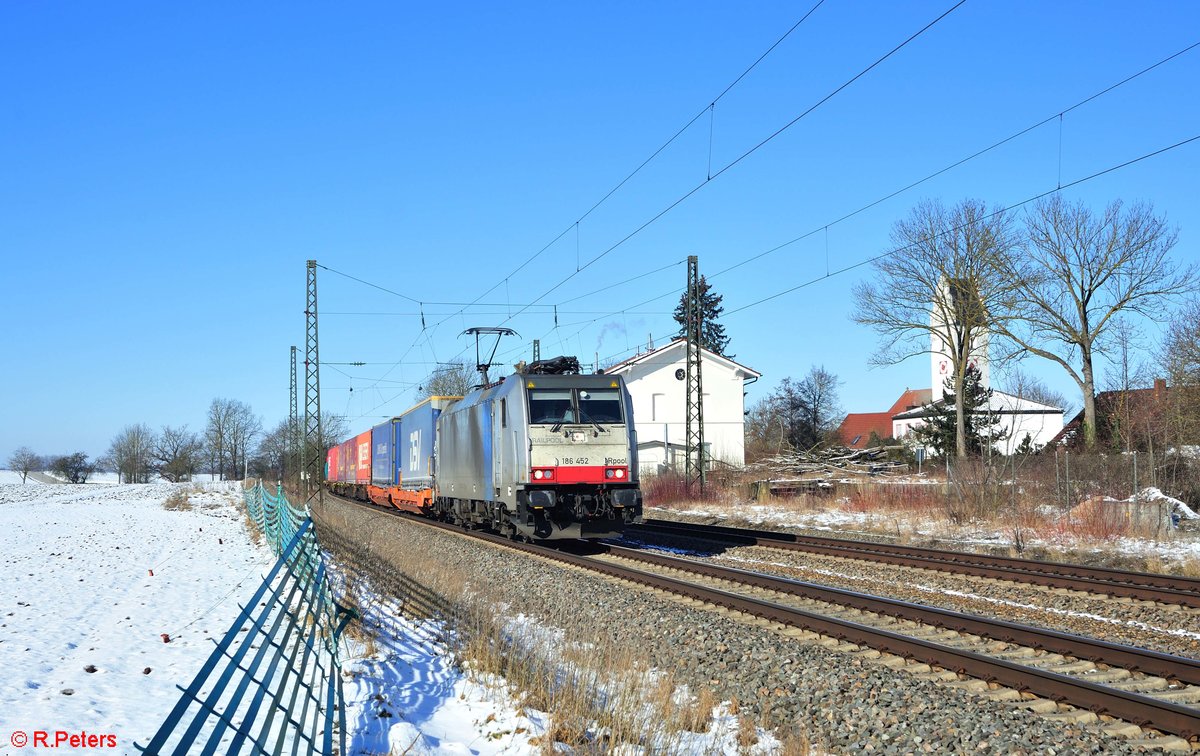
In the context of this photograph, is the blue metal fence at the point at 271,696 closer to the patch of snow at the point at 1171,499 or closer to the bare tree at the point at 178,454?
the patch of snow at the point at 1171,499

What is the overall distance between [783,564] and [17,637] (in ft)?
34.9

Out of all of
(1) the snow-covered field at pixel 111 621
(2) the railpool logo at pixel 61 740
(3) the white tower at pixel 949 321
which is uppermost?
(3) the white tower at pixel 949 321

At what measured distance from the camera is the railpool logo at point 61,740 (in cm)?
617

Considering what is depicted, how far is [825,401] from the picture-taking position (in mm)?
76250

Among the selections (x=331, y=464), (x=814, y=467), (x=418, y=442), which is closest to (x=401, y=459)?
(x=418, y=442)

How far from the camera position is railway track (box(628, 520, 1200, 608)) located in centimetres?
1126

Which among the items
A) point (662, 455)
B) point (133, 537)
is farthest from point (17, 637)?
point (662, 455)

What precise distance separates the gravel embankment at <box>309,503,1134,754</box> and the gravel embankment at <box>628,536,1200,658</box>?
2.82 metres

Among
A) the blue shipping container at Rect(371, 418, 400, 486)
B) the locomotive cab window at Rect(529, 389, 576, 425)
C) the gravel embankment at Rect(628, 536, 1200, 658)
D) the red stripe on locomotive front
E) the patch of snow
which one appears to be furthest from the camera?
the blue shipping container at Rect(371, 418, 400, 486)

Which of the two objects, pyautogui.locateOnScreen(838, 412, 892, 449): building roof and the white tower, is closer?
the white tower

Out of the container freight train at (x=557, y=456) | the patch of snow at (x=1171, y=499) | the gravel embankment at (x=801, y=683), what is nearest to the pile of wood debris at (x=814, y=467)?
the patch of snow at (x=1171, y=499)

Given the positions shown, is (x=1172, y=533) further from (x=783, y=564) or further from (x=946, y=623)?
(x=946, y=623)

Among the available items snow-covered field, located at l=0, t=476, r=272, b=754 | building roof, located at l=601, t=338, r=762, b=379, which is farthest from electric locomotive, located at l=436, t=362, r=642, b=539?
building roof, located at l=601, t=338, r=762, b=379

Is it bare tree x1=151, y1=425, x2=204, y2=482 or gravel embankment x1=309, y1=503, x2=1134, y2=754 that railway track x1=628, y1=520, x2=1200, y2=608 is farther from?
bare tree x1=151, y1=425, x2=204, y2=482
